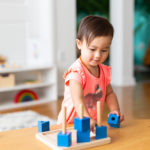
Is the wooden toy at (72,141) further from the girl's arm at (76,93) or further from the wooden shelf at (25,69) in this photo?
the wooden shelf at (25,69)

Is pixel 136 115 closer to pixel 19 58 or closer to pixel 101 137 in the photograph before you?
pixel 19 58

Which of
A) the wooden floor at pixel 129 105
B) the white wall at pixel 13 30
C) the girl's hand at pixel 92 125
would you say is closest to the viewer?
the girl's hand at pixel 92 125

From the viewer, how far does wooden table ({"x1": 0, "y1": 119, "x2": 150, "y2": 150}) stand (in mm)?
852

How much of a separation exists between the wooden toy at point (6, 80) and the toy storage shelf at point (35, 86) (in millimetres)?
38

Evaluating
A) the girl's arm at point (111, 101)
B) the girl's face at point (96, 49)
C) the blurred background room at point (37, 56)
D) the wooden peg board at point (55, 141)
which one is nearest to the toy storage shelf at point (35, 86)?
the blurred background room at point (37, 56)

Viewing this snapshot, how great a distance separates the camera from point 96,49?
1.06 m

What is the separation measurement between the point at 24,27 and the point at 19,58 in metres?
0.36

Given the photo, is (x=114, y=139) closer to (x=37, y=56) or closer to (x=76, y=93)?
(x=76, y=93)

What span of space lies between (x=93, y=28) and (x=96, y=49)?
0.07 metres

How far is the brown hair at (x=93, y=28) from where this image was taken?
1.05 m

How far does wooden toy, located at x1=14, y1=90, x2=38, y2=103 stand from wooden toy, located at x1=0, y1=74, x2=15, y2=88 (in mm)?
162

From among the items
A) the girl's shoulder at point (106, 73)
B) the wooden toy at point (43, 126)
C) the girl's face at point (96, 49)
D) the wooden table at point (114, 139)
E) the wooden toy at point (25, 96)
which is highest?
the girl's face at point (96, 49)

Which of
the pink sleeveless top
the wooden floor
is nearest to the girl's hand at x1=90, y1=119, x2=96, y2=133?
the pink sleeveless top

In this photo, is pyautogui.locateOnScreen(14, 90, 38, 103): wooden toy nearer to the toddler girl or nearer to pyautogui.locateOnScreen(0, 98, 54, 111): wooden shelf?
pyautogui.locateOnScreen(0, 98, 54, 111): wooden shelf
